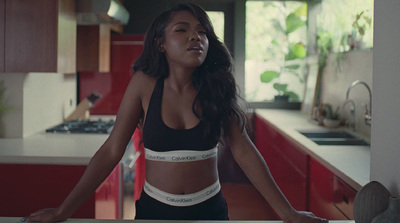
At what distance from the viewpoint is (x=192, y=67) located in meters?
1.66

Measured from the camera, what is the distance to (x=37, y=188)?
2.64 m

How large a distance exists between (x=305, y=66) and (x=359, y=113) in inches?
85.5

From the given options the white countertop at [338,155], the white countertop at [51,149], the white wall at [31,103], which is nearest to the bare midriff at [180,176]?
the white countertop at [338,155]

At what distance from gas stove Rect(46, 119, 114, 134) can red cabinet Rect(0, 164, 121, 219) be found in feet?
3.13

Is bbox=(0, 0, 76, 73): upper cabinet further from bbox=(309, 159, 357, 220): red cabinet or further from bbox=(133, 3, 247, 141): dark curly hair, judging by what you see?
bbox=(309, 159, 357, 220): red cabinet

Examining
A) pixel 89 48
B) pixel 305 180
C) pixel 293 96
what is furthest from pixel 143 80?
pixel 293 96

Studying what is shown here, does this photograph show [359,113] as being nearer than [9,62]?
No

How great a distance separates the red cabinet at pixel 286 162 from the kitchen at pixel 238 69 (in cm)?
84

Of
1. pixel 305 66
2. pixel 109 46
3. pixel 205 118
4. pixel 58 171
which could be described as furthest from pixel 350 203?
pixel 305 66

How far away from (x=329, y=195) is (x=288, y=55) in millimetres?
3652

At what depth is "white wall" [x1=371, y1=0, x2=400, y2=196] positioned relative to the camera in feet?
4.30

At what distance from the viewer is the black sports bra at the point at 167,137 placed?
1.61m

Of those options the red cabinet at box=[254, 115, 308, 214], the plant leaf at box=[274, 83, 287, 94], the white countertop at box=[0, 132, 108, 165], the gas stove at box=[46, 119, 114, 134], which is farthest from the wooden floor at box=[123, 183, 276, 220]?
the plant leaf at box=[274, 83, 287, 94]

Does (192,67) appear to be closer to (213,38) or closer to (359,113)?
(213,38)
